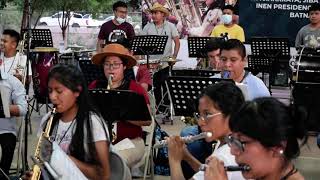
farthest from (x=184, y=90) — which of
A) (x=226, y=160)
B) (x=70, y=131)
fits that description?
(x=226, y=160)

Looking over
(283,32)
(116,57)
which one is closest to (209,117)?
(116,57)

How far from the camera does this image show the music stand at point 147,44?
9133 millimetres

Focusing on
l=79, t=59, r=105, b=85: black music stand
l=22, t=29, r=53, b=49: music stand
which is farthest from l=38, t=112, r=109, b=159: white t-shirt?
l=22, t=29, r=53, b=49: music stand

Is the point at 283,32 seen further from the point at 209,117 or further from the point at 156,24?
the point at 209,117

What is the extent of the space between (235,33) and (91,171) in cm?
650

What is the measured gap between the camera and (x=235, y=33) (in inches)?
383

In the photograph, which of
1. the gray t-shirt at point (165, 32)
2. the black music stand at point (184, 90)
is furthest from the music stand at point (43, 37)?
the black music stand at point (184, 90)

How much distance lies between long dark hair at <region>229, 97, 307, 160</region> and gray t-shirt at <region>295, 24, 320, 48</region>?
662 centimetres

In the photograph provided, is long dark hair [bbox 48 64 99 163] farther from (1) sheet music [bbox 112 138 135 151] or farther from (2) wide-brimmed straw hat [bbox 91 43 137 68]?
(2) wide-brimmed straw hat [bbox 91 43 137 68]

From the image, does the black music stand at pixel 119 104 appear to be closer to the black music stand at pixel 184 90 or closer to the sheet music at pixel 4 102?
the black music stand at pixel 184 90

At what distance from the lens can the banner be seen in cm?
1120

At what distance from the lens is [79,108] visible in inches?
148

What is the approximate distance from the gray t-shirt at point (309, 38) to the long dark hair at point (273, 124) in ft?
21.7

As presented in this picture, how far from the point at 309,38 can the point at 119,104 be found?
16.5ft
